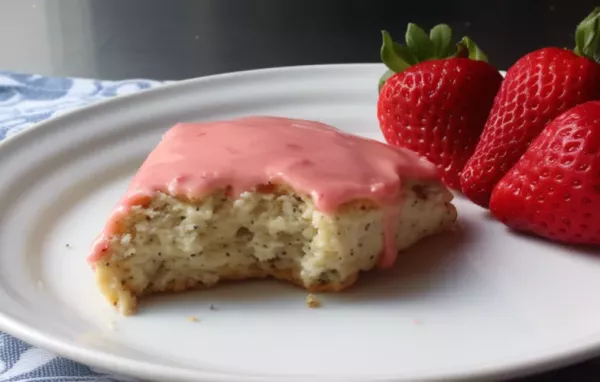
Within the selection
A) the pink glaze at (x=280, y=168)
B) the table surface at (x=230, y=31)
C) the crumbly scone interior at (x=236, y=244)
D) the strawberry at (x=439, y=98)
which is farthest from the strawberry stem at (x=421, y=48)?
the table surface at (x=230, y=31)

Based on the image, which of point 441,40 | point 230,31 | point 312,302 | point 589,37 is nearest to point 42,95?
point 230,31

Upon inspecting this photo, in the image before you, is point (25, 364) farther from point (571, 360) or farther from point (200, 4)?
point (200, 4)

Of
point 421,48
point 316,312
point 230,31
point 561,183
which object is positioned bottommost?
point 230,31

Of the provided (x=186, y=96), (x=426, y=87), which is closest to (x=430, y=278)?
(x=426, y=87)

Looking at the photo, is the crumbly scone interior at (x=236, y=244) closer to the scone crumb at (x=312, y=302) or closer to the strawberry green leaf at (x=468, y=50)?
the scone crumb at (x=312, y=302)

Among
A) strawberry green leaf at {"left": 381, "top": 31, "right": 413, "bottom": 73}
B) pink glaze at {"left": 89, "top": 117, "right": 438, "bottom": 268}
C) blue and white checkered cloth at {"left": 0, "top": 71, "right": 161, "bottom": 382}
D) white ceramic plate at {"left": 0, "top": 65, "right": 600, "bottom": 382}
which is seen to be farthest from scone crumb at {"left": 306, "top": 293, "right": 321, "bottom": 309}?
blue and white checkered cloth at {"left": 0, "top": 71, "right": 161, "bottom": 382}

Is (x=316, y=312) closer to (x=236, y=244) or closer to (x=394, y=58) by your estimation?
(x=236, y=244)

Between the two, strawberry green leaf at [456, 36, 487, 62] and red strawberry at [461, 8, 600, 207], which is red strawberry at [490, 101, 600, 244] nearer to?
red strawberry at [461, 8, 600, 207]
